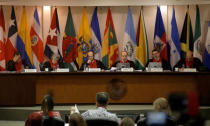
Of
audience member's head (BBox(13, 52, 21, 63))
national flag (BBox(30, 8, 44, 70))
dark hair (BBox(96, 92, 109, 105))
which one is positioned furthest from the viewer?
national flag (BBox(30, 8, 44, 70))

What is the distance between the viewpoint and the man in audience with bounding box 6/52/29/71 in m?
8.25

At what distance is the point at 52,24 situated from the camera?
9.48m

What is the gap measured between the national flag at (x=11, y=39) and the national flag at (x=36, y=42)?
512 mm

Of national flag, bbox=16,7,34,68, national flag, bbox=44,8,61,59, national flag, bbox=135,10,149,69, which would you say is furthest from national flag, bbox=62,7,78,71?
national flag, bbox=135,10,149,69

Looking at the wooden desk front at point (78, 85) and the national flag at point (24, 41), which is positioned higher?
the national flag at point (24, 41)

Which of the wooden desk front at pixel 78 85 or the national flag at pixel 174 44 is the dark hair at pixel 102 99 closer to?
the wooden desk front at pixel 78 85

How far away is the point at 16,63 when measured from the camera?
9.06m

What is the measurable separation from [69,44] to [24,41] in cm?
136

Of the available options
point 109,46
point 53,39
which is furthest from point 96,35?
point 53,39

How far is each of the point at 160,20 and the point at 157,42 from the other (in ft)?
2.28

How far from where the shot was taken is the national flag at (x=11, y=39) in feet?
30.6

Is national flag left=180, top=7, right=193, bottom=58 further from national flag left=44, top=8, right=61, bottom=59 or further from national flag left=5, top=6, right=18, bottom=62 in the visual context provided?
national flag left=5, top=6, right=18, bottom=62

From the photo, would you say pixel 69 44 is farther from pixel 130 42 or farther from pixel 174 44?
pixel 174 44

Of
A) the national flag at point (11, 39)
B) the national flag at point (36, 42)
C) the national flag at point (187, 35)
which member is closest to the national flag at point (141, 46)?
the national flag at point (187, 35)
